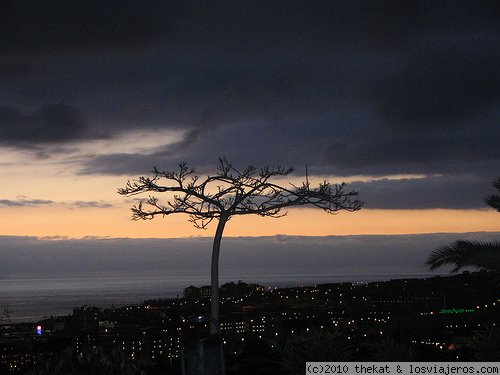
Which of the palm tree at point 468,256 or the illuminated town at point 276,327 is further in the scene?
the palm tree at point 468,256

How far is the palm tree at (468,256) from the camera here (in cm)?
1168

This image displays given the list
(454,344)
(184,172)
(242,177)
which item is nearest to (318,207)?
(242,177)

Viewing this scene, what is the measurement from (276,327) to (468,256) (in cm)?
748

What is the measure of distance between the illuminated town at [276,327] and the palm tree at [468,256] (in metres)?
0.73

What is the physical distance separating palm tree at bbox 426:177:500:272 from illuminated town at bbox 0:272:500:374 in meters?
0.73

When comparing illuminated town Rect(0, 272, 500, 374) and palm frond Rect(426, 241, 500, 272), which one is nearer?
illuminated town Rect(0, 272, 500, 374)

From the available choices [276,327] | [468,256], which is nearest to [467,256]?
[468,256]

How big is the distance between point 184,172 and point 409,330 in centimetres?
709

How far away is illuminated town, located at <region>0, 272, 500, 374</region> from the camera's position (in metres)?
8.36

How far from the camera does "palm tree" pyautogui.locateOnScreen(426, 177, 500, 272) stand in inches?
460

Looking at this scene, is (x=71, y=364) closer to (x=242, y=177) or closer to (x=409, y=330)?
(x=242, y=177)

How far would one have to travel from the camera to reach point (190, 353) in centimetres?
709

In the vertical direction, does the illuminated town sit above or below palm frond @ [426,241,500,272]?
below

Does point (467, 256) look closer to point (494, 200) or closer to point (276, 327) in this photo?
point (494, 200)
